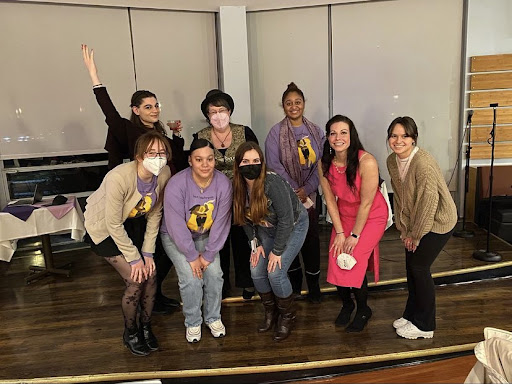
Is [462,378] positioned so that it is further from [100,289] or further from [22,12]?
[22,12]

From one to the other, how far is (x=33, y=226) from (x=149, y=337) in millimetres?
1647

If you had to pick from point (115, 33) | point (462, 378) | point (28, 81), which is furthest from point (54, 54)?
point (462, 378)

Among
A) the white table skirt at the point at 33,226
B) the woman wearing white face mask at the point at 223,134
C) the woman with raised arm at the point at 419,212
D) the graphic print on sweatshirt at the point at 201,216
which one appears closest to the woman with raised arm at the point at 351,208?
the woman with raised arm at the point at 419,212

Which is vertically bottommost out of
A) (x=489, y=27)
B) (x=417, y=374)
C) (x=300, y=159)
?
(x=417, y=374)

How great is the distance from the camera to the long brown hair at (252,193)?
7.57 feet

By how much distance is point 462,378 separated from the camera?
7.00 ft

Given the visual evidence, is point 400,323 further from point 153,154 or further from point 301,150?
point 153,154

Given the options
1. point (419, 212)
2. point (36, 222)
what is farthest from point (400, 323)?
point (36, 222)

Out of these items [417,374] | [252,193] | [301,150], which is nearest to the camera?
[417,374]

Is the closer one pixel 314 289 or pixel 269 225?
pixel 269 225

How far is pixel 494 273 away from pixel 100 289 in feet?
10.4

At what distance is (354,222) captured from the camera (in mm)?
2498

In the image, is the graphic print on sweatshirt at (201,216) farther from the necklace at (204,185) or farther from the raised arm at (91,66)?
the raised arm at (91,66)

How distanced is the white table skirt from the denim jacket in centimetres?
194
